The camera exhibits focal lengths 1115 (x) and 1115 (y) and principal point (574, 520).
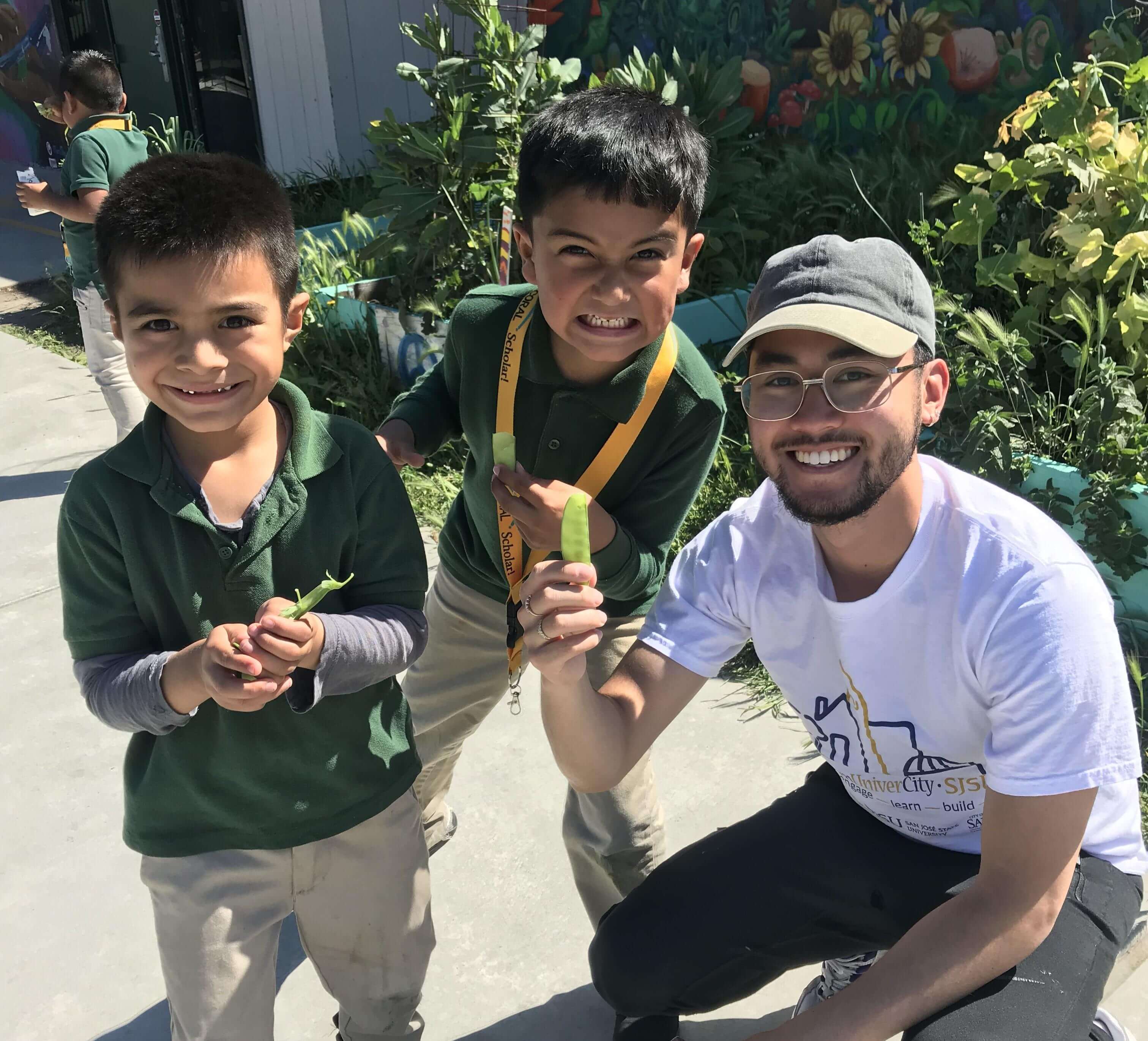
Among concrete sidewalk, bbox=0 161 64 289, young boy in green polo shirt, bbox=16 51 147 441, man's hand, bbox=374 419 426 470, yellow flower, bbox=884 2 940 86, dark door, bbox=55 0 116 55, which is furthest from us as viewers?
dark door, bbox=55 0 116 55

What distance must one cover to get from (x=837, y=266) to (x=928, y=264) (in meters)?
2.91

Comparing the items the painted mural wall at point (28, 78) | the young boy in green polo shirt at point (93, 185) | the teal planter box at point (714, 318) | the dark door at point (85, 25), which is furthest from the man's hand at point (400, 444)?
the painted mural wall at point (28, 78)

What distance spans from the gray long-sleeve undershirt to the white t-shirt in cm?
51

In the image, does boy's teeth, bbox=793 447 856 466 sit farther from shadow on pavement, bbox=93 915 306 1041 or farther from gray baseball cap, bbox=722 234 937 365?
shadow on pavement, bbox=93 915 306 1041

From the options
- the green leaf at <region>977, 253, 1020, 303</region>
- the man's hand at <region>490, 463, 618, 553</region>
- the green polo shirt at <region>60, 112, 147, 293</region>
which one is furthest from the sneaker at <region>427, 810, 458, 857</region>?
the green polo shirt at <region>60, 112, 147, 293</region>

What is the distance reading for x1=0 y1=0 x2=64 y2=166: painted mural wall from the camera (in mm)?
10219

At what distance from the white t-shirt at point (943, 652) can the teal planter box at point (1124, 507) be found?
5.10 feet

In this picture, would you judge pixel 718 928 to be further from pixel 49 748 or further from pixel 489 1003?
pixel 49 748

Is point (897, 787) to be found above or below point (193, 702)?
below

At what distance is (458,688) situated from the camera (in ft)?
8.27

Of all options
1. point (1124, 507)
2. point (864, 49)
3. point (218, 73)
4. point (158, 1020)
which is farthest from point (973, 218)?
point (218, 73)

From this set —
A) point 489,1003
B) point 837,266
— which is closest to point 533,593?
point 837,266

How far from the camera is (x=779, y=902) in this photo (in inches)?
81.4

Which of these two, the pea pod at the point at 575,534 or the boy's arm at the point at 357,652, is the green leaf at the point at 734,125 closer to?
the pea pod at the point at 575,534
